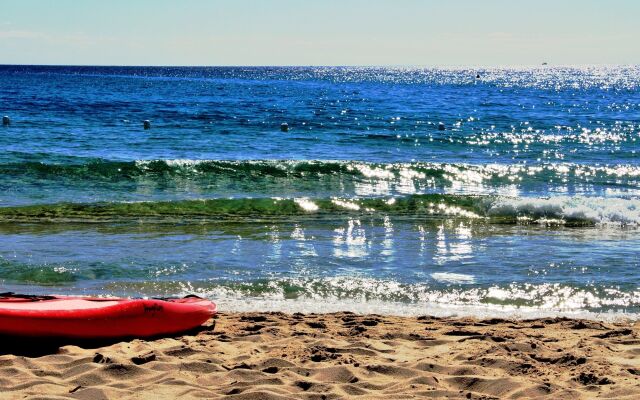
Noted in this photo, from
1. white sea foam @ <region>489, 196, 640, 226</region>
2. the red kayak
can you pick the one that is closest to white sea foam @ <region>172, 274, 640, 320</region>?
the red kayak

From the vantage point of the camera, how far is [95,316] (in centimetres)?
654

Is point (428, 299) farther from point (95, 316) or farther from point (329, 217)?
point (329, 217)

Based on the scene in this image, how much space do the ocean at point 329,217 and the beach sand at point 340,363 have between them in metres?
1.19

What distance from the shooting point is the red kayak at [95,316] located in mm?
6352

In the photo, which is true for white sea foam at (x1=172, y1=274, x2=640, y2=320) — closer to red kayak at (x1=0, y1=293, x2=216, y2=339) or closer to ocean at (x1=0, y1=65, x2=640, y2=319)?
ocean at (x1=0, y1=65, x2=640, y2=319)

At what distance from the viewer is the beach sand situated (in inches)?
204

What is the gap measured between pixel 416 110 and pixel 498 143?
15.4 m

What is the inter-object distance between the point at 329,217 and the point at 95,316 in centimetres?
813

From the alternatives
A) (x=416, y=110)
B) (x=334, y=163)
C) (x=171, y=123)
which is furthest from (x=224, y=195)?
(x=416, y=110)

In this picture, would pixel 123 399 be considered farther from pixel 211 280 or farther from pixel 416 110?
pixel 416 110

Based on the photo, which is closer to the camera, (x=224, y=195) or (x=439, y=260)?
(x=439, y=260)

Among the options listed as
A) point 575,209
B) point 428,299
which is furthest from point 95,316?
point 575,209

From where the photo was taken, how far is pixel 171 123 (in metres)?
33.6

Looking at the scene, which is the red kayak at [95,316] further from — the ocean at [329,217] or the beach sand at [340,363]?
the ocean at [329,217]
